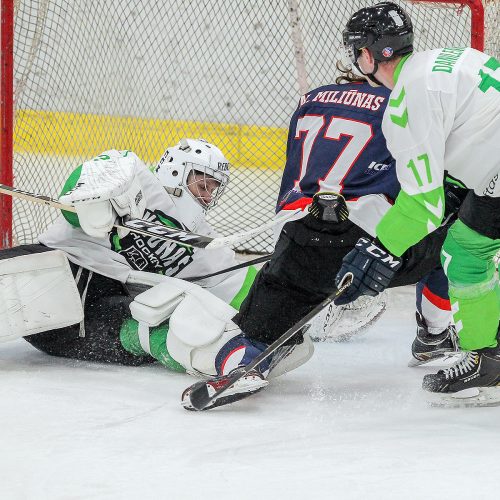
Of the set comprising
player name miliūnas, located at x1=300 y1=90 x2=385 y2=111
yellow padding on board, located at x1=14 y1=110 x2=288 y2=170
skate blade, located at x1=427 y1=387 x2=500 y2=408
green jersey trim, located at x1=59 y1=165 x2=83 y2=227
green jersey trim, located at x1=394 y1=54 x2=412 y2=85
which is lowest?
yellow padding on board, located at x1=14 y1=110 x2=288 y2=170

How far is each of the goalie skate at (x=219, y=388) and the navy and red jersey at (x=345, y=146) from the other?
48 centimetres

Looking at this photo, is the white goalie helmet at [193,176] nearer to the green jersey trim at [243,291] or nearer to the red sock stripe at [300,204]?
the green jersey trim at [243,291]

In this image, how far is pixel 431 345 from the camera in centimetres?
275

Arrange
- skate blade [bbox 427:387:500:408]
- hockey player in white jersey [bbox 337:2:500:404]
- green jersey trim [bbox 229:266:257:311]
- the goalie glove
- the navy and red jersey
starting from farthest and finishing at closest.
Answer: green jersey trim [bbox 229:266:257:311]
the goalie glove
the navy and red jersey
skate blade [bbox 427:387:500:408]
hockey player in white jersey [bbox 337:2:500:404]

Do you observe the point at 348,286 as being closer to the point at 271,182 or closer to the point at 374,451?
the point at 374,451

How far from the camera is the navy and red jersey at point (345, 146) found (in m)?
2.37

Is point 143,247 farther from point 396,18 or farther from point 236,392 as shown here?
point 396,18

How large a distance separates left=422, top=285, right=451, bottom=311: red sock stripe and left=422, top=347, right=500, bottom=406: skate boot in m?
0.47

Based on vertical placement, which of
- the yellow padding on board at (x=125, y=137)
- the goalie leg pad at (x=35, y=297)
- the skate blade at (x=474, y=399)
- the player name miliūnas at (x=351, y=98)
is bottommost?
the yellow padding on board at (x=125, y=137)

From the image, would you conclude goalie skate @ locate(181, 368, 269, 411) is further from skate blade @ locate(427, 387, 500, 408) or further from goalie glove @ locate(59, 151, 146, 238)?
goalie glove @ locate(59, 151, 146, 238)

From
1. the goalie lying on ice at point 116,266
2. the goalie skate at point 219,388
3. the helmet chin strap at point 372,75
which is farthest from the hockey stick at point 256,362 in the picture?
the helmet chin strap at point 372,75

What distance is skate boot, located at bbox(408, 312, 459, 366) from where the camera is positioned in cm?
274

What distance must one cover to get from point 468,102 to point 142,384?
104cm

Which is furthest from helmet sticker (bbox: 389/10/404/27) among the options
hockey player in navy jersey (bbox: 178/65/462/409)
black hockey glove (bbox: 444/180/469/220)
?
black hockey glove (bbox: 444/180/469/220)
